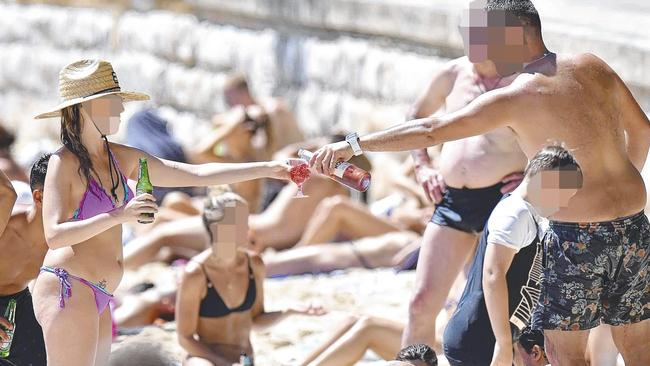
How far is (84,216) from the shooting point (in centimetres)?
415

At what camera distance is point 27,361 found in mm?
4594

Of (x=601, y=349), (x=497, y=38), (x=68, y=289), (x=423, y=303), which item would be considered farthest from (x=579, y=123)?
(x=68, y=289)

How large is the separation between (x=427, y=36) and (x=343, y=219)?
5.74ft

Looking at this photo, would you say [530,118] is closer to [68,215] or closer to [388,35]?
[68,215]

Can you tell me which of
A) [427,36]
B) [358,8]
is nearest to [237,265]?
[427,36]

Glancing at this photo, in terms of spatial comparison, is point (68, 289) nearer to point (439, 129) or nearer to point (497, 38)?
point (439, 129)

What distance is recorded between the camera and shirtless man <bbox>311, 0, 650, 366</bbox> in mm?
4160

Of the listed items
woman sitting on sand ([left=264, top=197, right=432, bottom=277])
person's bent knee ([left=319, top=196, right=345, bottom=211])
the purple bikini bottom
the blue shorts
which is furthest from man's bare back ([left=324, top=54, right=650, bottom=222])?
person's bent knee ([left=319, top=196, right=345, bottom=211])

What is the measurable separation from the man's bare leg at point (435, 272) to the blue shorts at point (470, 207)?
3 cm

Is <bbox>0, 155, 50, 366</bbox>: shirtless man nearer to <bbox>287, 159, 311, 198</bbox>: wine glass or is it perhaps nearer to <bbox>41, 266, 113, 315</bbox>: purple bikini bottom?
<bbox>41, 266, 113, 315</bbox>: purple bikini bottom

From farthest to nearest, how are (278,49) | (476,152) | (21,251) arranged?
(278,49) → (476,152) → (21,251)

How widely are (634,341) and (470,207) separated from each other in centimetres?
100

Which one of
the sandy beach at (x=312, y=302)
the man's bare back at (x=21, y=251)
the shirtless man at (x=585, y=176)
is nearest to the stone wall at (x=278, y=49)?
the sandy beach at (x=312, y=302)

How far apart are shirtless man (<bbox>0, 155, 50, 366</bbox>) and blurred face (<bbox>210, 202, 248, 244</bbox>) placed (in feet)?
3.30
